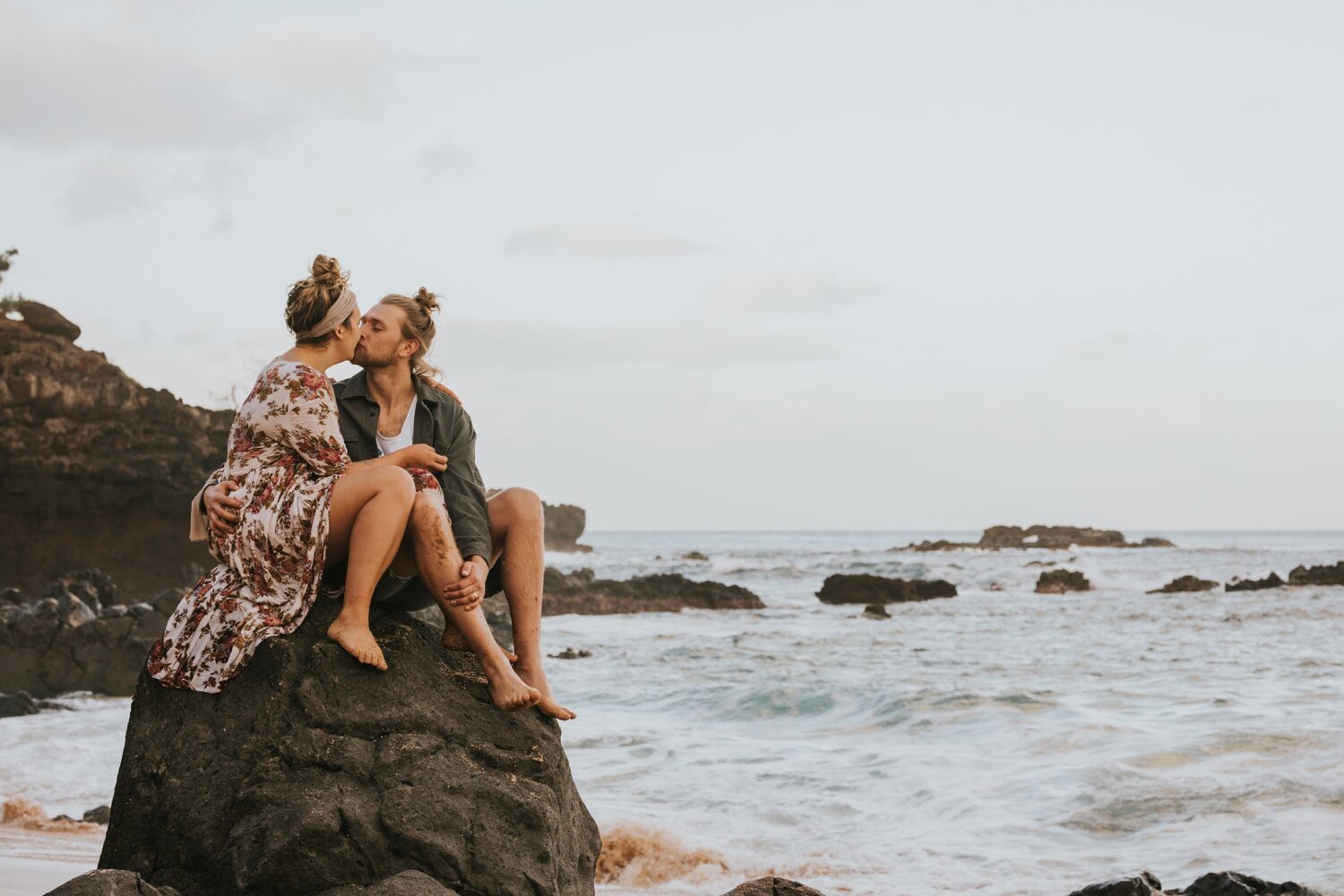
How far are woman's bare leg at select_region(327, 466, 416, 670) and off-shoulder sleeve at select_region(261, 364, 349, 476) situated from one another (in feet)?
0.40

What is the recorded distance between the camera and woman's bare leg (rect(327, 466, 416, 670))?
168 inches

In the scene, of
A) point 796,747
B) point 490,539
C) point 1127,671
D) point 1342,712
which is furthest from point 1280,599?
point 490,539

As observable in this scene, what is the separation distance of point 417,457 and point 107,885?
Answer: 5.54 feet

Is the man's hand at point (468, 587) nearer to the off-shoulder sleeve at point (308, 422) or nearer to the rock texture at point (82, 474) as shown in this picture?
the off-shoulder sleeve at point (308, 422)

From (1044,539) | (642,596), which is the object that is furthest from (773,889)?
(1044,539)

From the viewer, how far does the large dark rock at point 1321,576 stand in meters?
33.7

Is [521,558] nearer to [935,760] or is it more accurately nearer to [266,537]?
[266,537]

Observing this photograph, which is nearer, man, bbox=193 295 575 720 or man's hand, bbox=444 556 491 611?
man's hand, bbox=444 556 491 611

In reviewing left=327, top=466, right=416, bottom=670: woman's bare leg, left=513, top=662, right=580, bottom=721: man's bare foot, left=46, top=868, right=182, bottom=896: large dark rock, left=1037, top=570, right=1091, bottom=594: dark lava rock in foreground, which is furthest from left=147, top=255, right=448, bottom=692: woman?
left=1037, top=570, right=1091, bottom=594: dark lava rock in foreground

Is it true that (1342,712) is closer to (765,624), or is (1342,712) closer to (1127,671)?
(1127,671)

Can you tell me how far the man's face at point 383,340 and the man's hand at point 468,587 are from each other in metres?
0.86

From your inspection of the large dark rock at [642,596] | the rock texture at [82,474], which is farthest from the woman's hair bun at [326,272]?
the large dark rock at [642,596]

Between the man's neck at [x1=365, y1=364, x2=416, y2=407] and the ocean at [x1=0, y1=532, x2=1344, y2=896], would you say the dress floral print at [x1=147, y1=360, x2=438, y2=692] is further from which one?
the ocean at [x1=0, y1=532, x2=1344, y2=896]

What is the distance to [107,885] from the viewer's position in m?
3.40
